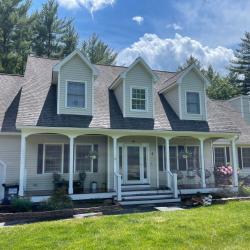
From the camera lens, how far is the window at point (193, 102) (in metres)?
16.7

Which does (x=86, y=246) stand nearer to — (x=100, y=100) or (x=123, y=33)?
(x=100, y=100)

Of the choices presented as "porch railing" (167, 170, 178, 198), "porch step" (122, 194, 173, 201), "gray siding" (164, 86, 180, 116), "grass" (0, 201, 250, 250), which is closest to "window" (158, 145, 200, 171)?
"porch railing" (167, 170, 178, 198)

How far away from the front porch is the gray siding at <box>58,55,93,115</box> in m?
1.28

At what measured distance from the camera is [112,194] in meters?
13.4

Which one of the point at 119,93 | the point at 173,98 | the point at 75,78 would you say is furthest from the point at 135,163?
the point at 75,78

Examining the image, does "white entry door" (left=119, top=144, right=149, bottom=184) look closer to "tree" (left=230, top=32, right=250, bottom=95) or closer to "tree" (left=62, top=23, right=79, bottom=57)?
"tree" (left=62, top=23, right=79, bottom=57)

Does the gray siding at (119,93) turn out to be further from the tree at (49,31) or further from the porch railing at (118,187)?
the tree at (49,31)

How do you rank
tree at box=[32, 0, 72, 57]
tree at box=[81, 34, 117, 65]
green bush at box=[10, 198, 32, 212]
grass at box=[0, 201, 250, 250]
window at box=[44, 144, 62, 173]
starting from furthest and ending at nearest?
tree at box=[81, 34, 117, 65]
tree at box=[32, 0, 72, 57]
window at box=[44, 144, 62, 173]
green bush at box=[10, 198, 32, 212]
grass at box=[0, 201, 250, 250]

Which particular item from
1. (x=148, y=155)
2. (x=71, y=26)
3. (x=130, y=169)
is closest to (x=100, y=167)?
(x=130, y=169)

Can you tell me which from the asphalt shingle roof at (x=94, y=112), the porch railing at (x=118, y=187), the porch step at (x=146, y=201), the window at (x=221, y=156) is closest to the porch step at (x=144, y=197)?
the porch step at (x=146, y=201)

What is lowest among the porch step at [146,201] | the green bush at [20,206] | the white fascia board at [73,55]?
the porch step at [146,201]

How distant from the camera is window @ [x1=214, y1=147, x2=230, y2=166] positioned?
19641 mm

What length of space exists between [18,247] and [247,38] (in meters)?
48.9

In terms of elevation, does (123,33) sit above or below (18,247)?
above
